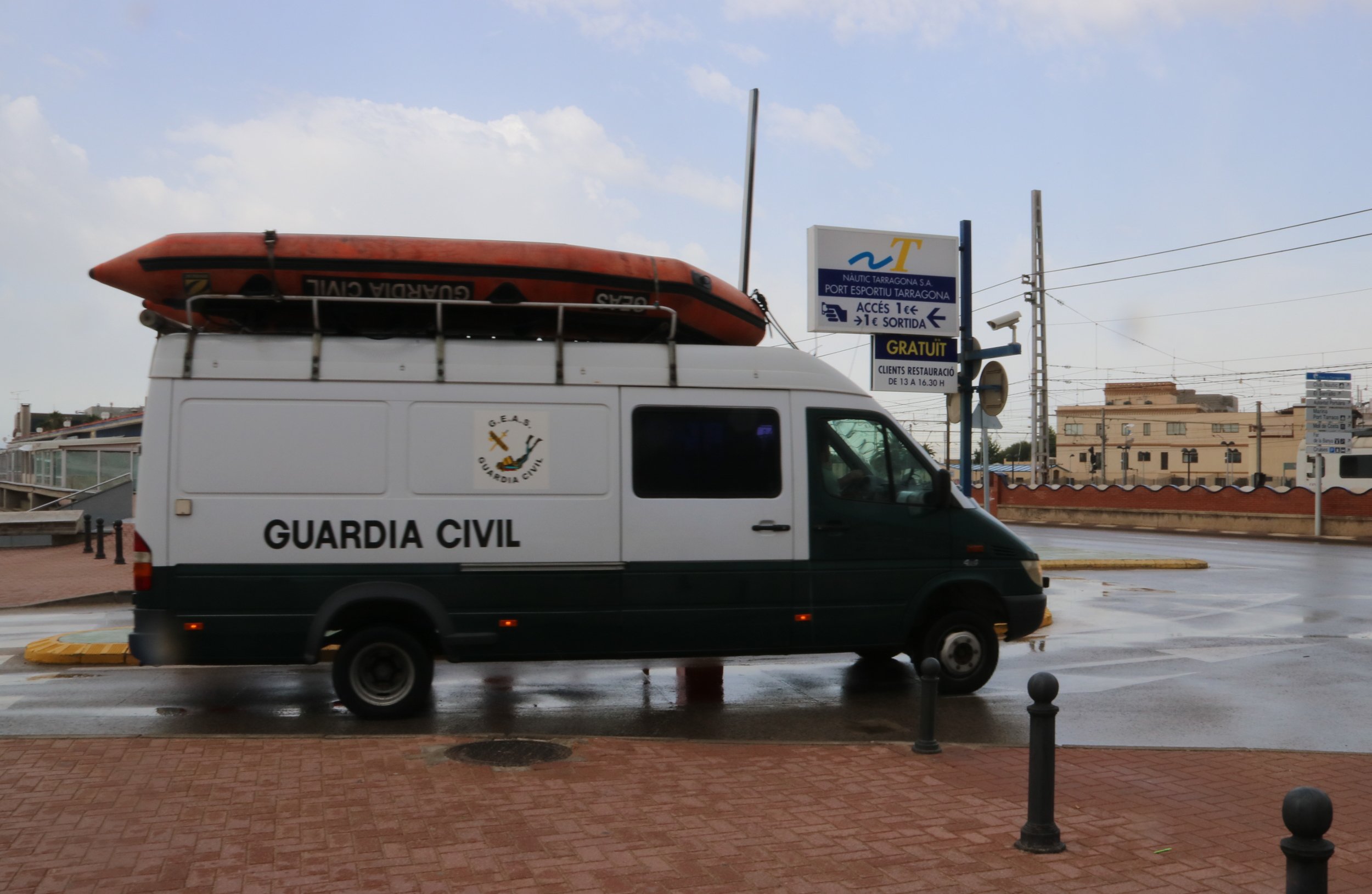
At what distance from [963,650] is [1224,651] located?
400cm

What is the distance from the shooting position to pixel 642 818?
5.41 meters

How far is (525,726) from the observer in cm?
778

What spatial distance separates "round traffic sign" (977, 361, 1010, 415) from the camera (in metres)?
13.8

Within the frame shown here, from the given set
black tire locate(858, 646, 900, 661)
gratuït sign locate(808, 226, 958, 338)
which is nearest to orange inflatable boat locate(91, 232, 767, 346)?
black tire locate(858, 646, 900, 661)

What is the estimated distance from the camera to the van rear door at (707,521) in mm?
8070

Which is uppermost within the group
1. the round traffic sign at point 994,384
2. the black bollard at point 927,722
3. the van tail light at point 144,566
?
the round traffic sign at point 994,384

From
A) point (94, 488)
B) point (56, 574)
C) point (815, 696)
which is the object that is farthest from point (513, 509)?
point (94, 488)

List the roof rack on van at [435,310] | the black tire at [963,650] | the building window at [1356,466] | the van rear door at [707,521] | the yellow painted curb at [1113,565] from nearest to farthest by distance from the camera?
1. the roof rack on van at [435,310]
2. the van rear door at [707,521]
3. the black tire at [963,650]
4. the yellow painted curb at [1113,565]
5. the building window at [1356,466]

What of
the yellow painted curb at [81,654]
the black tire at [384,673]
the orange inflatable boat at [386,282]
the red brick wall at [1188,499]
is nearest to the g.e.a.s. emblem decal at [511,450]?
the orange inflatable boat at [386,282]

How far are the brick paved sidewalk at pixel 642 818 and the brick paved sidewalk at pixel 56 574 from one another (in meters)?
10.2

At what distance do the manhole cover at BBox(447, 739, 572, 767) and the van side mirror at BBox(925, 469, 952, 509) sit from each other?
344 centimetres

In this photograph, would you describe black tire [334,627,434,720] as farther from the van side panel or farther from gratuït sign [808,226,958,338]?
gratuït sign [808,226,958,338]

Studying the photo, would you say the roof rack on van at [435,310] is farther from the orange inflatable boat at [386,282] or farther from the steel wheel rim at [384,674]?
the steel wheel rim at [384,674]

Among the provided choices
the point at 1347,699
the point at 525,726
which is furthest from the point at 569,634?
the point at 1347,699
